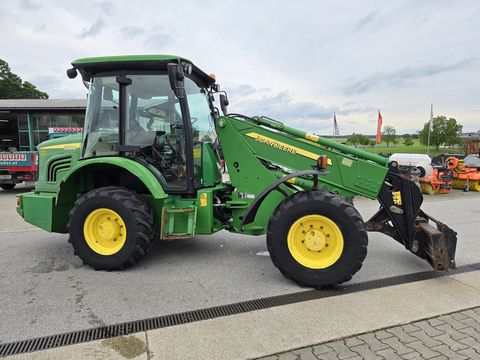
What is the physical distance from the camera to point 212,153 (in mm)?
4680

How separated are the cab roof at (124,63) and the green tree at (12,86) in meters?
43.8

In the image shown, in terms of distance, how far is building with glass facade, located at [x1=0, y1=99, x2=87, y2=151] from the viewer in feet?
60.5

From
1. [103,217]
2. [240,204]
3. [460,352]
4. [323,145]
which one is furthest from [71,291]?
[460,352]

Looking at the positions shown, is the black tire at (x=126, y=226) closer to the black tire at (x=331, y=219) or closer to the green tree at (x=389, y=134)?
the black tire at (x=331, y=219)

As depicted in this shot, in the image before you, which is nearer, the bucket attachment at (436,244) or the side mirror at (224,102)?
the bucket attachment at (436,244)

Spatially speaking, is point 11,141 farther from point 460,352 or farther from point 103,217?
point 460,352

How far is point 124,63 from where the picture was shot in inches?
163

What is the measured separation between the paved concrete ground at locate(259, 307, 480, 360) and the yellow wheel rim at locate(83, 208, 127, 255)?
2.42m

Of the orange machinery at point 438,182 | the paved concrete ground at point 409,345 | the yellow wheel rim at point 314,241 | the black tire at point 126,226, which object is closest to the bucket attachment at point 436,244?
the paved concrete ground at point 409,345

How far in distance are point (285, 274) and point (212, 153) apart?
1.88 metres

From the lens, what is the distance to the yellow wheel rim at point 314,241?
3672 mm

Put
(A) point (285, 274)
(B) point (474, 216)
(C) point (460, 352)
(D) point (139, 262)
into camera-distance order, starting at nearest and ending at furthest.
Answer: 1. (C) point (460, 352)
2. (A) point (285, 274)
3. (D) point (139, 262)
4. (B) point (474, 216)

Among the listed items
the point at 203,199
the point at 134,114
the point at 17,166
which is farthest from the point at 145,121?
the point at 17,166

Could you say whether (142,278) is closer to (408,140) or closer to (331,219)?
(331,219)
